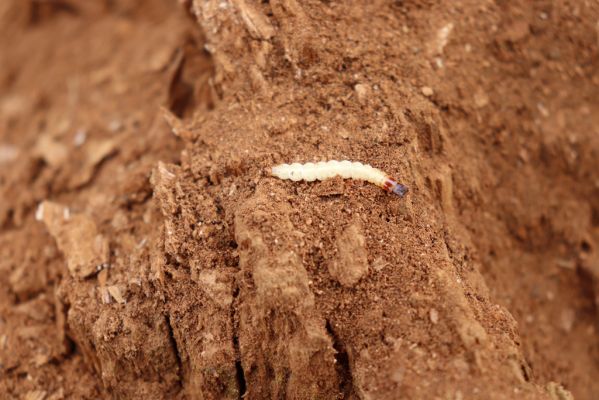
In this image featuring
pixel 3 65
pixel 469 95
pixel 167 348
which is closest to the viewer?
pixel 167 348

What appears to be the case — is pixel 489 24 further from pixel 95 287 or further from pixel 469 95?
pixel 95 287

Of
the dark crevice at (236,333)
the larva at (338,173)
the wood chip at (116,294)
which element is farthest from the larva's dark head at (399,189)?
the wood chip at (116,294)

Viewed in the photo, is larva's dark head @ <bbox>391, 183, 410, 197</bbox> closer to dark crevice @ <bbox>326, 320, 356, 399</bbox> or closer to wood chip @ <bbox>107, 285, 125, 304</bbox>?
dark crevice @ <bbox>326, 320, 356, 399</bbox>

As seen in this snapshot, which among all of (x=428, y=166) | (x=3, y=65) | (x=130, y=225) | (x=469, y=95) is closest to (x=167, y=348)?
(x=130, y=225)

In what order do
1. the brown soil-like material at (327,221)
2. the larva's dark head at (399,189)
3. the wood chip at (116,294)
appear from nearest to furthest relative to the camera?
1. the brown soil-like material at (327,221)
2. the larva's dark head at (399,189)
3. the wood chip at (116,294)

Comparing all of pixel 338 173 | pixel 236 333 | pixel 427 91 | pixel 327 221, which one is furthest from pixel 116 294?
pixel 427 91

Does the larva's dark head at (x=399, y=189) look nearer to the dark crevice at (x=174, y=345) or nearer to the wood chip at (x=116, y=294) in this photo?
the dark crevice at (x=174, y=345)

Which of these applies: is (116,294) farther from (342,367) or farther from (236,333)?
(342,367)
